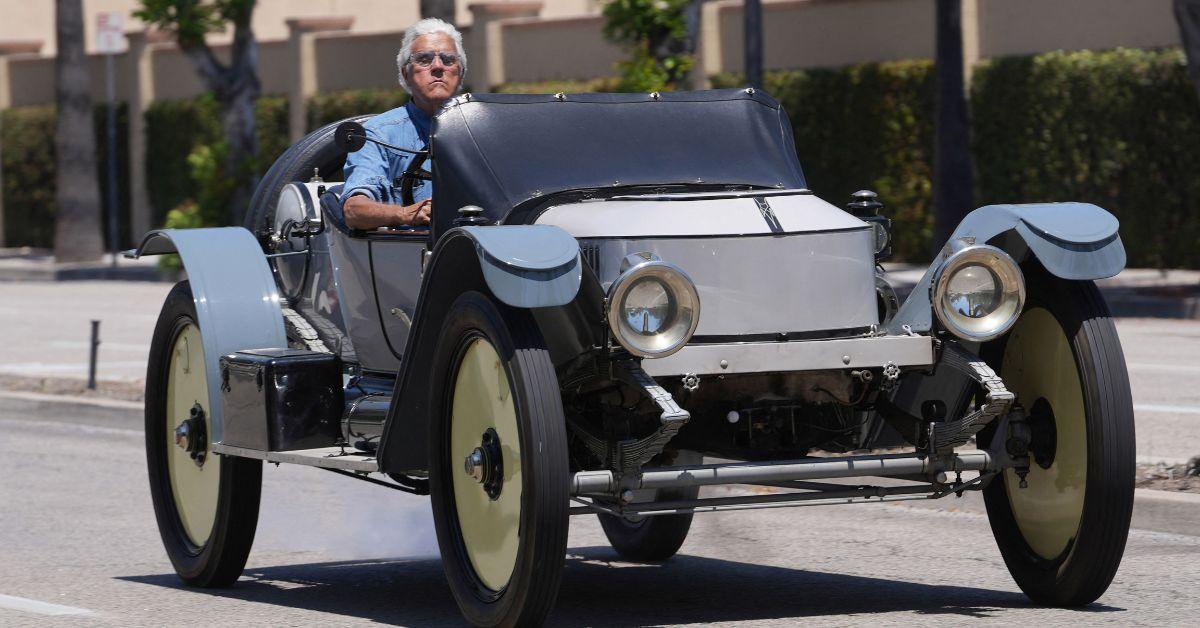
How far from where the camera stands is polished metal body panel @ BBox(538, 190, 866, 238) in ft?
19.8

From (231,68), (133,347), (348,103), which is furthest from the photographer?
(348,103)

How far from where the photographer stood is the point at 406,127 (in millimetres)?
7270

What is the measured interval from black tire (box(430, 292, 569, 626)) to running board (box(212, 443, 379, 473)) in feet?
1.36

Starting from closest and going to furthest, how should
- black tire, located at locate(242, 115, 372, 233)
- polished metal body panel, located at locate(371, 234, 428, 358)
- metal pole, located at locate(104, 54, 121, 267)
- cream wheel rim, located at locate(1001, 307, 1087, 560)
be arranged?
cream wheel rim, located at locate(1001, 307, 1087, 560) < polished metal body panel, located at locate(371, 234, 428, 358) < black tire, located at locate(242, 115, 372, 233) < metal pole, located at locate(104, 54, 121, 267)

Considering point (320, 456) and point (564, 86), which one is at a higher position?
point (564, 86)

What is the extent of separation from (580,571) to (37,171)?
31.7 metres

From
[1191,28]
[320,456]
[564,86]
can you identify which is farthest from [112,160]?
[320,456]

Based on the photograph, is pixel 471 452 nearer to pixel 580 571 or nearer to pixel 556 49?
pixel 580 571

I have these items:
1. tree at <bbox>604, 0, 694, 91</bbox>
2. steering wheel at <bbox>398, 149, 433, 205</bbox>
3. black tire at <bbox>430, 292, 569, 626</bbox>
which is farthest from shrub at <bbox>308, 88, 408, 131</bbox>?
black tire at <bbox>430, 292, 569, 626</bbox>

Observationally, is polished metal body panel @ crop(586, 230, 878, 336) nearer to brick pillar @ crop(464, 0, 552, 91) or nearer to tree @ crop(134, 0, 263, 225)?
tree @ crop(134, 0, 263, 225)

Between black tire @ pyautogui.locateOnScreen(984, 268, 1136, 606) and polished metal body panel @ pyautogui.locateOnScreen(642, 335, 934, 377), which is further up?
polished metal body panel @ pyautogui.locateOnScreen(642, 335, 934, 377)

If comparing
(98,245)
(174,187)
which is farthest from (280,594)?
(174,187)

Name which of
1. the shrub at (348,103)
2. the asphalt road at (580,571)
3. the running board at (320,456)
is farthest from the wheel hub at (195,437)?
the shrub at (348,103)

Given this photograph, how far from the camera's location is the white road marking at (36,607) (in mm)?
6832
